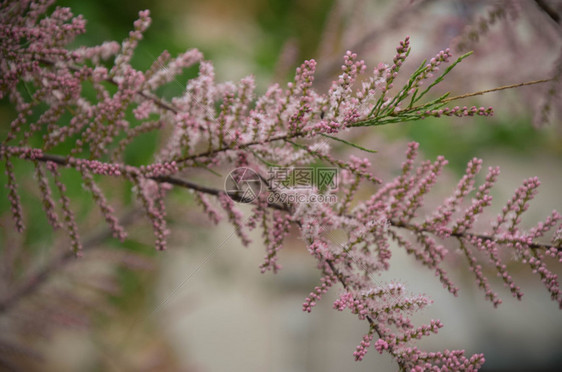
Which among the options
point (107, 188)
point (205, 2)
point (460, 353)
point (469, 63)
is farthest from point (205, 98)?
point (205, 2)

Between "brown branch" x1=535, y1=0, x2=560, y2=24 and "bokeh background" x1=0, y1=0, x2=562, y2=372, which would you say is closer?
"brown branch" x1=535, y1=0, x2=560, y2=24

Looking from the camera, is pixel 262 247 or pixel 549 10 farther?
pixel 262 247

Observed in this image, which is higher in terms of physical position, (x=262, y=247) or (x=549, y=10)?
(x=262, y=247)

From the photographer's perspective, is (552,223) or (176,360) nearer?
(552,223)

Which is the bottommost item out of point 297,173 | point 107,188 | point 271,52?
point 297,173

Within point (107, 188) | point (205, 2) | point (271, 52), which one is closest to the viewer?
point (107, 188)

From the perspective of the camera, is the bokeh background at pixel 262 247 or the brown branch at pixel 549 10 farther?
the bokeh background at pixel 262 247

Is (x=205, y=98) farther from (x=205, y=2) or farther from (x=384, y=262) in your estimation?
(x=205, y=2)

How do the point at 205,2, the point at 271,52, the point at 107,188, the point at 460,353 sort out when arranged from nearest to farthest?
the point at 460,353 → the point at 107,188 → the point at 271,52 → the point at 205,2
